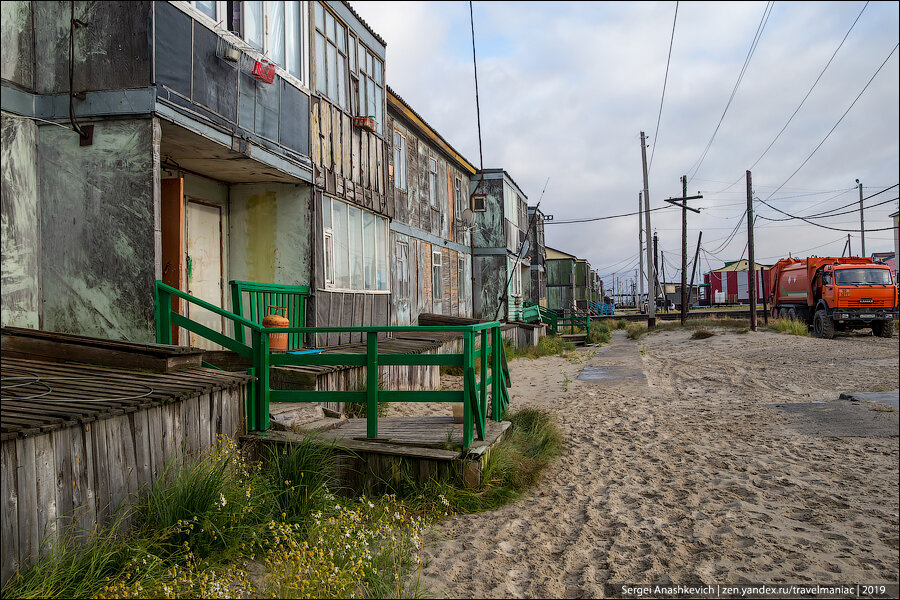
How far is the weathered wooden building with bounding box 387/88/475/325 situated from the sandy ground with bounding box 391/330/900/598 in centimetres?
587

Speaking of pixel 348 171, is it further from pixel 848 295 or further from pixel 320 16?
pixel 848 295

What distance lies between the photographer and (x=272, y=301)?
8383 mm

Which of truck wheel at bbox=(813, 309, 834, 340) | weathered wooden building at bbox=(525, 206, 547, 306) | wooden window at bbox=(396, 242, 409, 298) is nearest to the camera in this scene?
wooden window at bbox=(396, 242, 409, 298)

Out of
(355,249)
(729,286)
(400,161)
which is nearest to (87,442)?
(355,249)

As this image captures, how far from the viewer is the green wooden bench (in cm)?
772

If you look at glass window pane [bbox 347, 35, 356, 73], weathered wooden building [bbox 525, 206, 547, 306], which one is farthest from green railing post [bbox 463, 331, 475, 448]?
weathered wooden building [bbox 525, 206, 547, 306]

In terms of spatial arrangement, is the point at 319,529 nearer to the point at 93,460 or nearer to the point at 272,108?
the point at 93,460

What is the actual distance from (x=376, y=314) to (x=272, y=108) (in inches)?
166

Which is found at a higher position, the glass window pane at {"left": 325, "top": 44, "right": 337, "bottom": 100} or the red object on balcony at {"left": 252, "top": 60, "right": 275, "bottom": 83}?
the glass window pane at {"left": 325, "top": 44, "right": 337, "bottom": 100}

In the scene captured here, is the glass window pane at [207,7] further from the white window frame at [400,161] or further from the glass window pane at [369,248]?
the white window frame at [400,161]

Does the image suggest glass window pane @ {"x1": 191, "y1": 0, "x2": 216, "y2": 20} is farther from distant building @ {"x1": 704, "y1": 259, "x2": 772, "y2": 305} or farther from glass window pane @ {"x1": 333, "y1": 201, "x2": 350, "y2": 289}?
distant building @ {"x1": 704, "y1": 259, "x2": 772, "y2": 305}

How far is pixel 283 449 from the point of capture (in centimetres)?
530

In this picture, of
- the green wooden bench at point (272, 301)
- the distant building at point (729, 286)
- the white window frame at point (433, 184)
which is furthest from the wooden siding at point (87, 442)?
the distant building at point (729, 286)

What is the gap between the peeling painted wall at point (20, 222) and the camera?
5.64m
